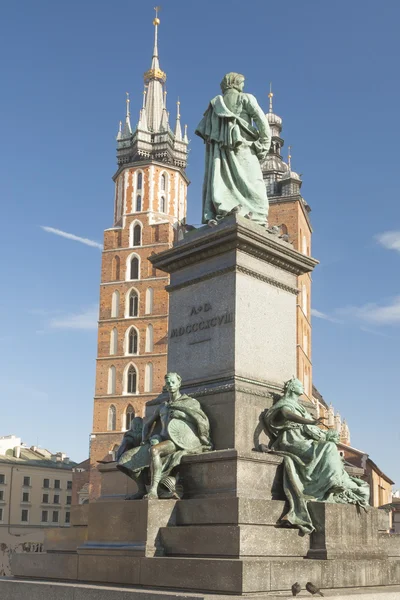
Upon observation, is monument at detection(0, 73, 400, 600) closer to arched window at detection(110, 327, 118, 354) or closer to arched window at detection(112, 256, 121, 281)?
arched window at detection(110, 327, 118, 354)

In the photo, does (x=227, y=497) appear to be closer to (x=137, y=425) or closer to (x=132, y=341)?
(x=137, y=425)

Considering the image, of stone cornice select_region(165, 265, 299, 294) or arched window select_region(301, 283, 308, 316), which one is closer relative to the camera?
stone cornice select_region(165, 265, 299, 294)

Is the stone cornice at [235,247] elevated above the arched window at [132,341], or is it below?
below

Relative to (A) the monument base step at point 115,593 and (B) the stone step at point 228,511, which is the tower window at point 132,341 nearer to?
(A) the monument base step at point 115,593

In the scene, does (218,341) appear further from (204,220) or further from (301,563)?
(301,563)

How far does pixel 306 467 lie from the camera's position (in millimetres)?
7543

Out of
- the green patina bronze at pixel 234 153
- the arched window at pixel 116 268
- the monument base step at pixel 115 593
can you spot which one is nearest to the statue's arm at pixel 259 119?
the green patina bronze at pixel 234 153

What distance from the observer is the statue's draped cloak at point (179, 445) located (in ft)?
25.1

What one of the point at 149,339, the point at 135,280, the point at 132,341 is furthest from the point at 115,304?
the point at 149,339

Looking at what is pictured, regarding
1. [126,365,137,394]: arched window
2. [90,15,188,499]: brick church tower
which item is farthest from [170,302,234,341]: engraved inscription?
[126,365,137,394]: arched window

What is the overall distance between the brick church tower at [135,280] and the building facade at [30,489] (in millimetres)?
12308

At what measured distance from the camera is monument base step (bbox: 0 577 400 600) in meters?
5.86

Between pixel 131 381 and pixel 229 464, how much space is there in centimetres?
4917

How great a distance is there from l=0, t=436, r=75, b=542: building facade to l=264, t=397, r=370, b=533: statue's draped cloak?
5727 centimetres
